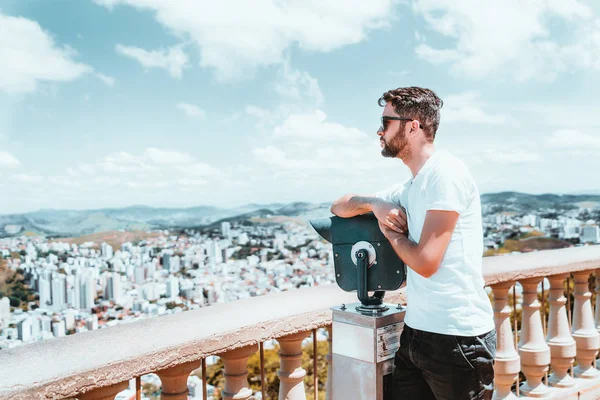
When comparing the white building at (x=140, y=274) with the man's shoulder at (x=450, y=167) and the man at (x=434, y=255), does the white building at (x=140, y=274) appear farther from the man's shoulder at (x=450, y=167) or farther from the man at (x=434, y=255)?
the man's shoulder at (x=450, y=167)

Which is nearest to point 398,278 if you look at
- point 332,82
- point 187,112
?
point 332,82

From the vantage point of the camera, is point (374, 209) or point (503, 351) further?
point (503, 351)

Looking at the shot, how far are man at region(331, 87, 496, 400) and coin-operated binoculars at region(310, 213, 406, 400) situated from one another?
5 cm

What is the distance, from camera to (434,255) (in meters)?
1.73

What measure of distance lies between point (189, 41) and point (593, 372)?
7049 centimetres

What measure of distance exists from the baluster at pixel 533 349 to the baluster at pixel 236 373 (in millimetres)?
1919

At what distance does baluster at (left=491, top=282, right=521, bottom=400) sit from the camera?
3197 millimetres

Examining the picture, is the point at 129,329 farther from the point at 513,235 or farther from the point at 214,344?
the point at 513,235

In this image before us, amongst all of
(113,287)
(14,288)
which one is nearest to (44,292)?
(14,288)

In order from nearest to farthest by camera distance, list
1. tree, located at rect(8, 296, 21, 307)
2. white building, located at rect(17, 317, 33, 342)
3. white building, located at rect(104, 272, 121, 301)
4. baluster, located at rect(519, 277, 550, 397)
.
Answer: baluster, located at rect(519, 277, 550, 397) < white building, located at rect(17, 317, 33, 342) < tree, located at rect(8, 296, 21, 307) < white building, located at rect(104, 272, 121, 301)

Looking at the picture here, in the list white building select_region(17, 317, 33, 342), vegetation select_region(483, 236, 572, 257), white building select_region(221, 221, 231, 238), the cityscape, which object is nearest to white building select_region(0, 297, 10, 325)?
the cityscape

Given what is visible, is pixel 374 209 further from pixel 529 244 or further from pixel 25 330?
pixel 25 330

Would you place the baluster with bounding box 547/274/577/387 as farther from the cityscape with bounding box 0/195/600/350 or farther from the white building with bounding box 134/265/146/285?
the white building with bounding box 134/265/146/285

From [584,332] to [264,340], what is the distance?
2574 millimetres
